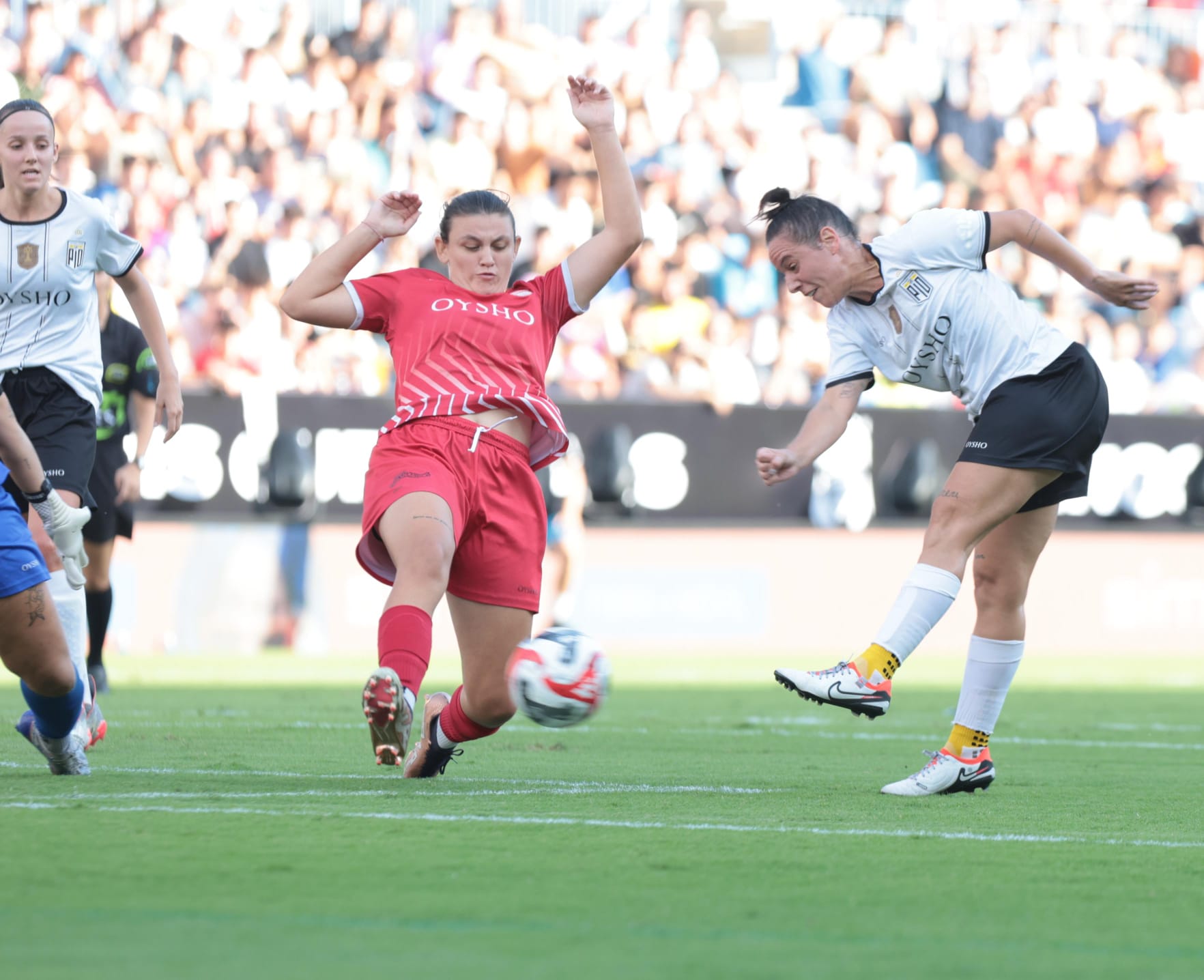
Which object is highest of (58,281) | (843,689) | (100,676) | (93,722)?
(58,281)

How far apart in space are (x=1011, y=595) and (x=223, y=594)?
8872 mm

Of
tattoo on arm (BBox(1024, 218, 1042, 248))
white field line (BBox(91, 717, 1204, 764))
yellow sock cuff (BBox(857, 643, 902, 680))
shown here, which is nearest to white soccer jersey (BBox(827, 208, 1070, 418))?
tattoo on arm (BBox(1024, 218, 1042, 248))

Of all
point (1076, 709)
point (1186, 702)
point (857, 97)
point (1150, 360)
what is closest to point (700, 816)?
point (1076, 709)

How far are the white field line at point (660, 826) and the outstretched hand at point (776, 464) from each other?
1281 mm

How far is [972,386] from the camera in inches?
232

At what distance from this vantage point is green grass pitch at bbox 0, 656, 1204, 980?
2.96 meters

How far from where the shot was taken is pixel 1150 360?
18.4 meters

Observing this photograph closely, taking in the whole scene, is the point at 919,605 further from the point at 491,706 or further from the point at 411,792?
the point at 411,792

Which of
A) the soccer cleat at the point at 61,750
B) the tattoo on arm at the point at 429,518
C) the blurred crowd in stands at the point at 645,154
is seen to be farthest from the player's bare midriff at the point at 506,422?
the blurred crowd in stands at the point at 645,154

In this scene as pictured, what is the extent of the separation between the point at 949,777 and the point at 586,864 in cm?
214

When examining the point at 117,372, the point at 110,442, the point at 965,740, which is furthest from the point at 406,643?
the point at 110,442

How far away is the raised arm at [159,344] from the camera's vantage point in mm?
6383

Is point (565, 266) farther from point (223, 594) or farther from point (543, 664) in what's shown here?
point (223, 594)

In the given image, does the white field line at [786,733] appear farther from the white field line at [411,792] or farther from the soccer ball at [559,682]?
the soccer ball at [559,682]
